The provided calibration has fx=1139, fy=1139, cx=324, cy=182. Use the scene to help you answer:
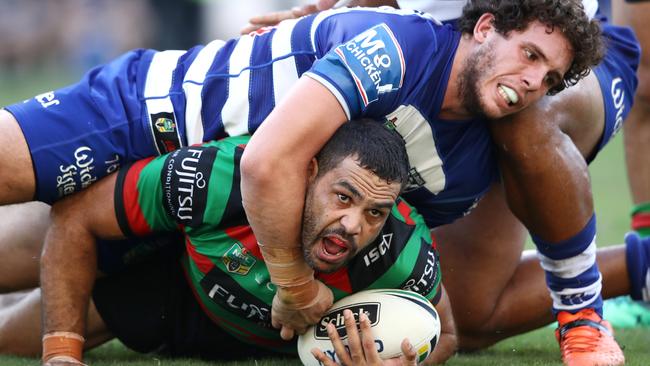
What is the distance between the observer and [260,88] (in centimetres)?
440

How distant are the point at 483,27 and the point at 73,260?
5.83 ft

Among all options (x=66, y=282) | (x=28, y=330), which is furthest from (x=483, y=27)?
(x=28, y=330)

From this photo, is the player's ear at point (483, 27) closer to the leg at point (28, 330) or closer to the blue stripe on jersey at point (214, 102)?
the blue stripe on jersey at point (214, 102)

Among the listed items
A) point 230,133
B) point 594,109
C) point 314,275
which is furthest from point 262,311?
point 594,109

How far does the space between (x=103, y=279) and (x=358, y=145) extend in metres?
1.44

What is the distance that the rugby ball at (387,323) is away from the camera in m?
3.91

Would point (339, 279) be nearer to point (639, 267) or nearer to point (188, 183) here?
point (188, 183)

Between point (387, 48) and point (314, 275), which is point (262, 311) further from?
point (387, 48)

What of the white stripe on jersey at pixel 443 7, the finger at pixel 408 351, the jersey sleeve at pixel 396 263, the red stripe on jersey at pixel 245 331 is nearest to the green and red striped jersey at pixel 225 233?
the jersey sleeve at pixel 396 263

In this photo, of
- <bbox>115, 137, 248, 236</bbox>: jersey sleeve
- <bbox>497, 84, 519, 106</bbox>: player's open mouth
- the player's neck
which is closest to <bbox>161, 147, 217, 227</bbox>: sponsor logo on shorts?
<bbox>115, 137, 248, 236</bbox>: jersey sleeve

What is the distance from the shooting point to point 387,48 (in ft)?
13.3

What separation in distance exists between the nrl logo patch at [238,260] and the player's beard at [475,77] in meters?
0.99

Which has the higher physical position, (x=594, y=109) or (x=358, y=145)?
(x=358, y=145)

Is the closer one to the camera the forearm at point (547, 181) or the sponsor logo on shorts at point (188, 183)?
the sponsor logo on shorts at point (188, 183)
